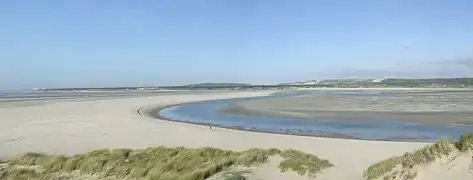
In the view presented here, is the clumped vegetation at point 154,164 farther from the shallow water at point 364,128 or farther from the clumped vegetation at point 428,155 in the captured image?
the shallow water at point 364,128

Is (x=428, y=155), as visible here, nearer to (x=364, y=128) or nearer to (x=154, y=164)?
(x=154, y=164)

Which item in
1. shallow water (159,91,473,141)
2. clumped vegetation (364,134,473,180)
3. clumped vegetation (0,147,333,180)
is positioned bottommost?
shallow water (159,91,473,141)

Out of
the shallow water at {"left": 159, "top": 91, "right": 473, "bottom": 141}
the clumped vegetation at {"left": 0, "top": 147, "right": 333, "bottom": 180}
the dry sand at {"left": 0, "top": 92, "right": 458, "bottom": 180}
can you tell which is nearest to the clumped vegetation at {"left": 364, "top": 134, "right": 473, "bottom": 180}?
the dry sand at {"left": 0, "top": 92, "right": 458, "bottom": 180}

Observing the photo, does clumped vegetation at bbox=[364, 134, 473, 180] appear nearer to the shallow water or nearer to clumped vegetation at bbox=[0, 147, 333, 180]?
clumped vegetation at bbox=[0, 147, 333, 180]

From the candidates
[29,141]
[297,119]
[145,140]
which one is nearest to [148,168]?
[145,140]

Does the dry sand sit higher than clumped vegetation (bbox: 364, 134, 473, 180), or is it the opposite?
clumped vegetation (bbox: 364, 134, 473, 180)

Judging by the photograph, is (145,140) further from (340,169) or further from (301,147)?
(340,169)

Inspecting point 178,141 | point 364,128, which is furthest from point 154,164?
point 364,128
